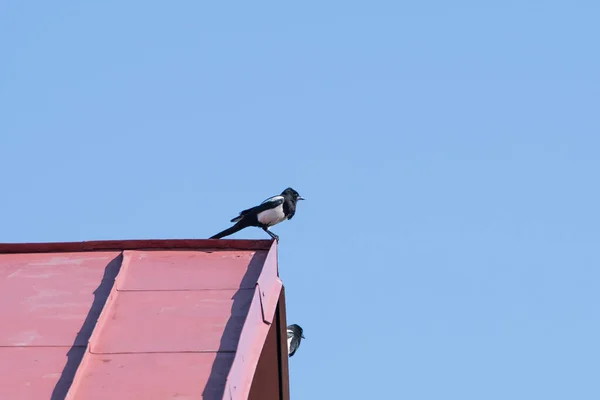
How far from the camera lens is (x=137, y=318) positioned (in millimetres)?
6867

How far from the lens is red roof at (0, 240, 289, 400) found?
6.35 meters

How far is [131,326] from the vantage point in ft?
22.3

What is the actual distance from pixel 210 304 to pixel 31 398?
3.97 ft

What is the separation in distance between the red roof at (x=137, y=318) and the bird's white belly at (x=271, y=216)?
5260 millimetres

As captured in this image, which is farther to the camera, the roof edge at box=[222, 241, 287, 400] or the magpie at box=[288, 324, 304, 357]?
the magpie at box=[288, 324, 304, 357]

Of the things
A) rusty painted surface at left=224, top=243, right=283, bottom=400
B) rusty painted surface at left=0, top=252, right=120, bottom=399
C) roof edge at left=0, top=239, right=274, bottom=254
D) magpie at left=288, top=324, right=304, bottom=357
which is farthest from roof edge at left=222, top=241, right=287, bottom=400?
magpie at left=288, top=324, right=304, bottom=357

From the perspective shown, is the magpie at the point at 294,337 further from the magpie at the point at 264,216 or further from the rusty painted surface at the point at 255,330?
the rusty painted surface at the point at 255,330

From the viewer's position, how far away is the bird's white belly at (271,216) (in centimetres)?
1350

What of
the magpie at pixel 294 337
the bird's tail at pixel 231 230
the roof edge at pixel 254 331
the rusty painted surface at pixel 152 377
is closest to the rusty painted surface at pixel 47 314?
the rusty painted surface at pixel 152 377

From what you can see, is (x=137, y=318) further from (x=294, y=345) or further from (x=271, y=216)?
(x=294, y=345)

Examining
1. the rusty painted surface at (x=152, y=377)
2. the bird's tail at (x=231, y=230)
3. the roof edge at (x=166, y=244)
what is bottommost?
the bird's tail at (x=231, y=230)

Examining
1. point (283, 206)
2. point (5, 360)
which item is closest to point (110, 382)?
point (5, 360)

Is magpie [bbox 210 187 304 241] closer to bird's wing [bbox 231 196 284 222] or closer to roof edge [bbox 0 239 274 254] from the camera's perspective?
bird's wing [bbox 231 196 284 222]

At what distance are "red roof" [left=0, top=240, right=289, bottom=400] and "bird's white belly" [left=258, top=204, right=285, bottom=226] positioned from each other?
17.3ft
